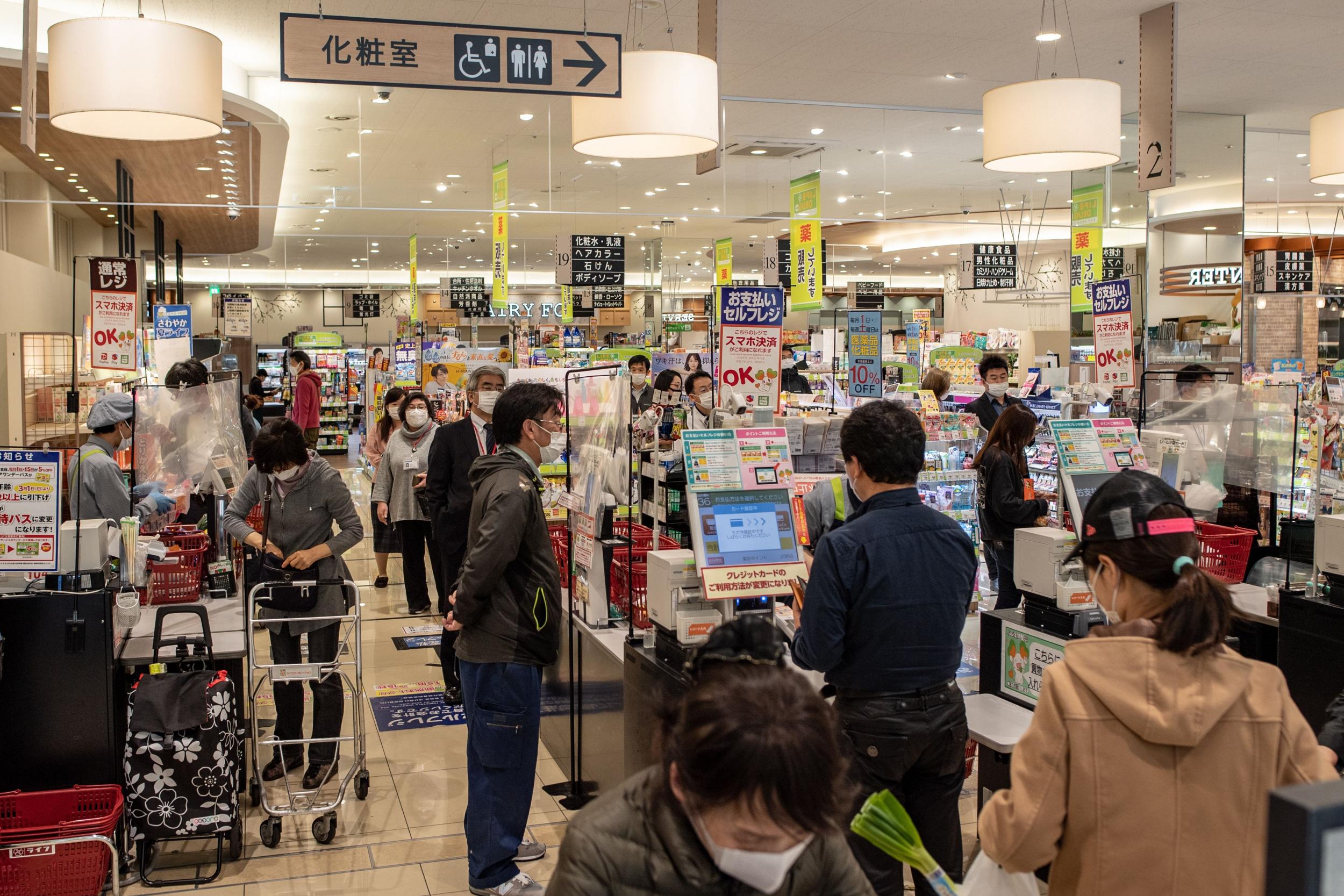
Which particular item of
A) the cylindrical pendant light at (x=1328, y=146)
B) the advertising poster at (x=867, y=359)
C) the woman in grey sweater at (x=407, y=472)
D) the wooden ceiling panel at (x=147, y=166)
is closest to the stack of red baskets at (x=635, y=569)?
the woman in grey sweater at (x=407, y=472)

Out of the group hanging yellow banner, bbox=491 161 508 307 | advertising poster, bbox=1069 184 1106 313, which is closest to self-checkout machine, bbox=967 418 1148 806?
A: advertising poster, bbox=1069 184 1106 313

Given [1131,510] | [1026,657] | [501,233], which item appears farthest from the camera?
[501,233]

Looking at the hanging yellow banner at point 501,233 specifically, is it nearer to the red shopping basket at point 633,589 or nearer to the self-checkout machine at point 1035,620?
the red shopping basket at point 633,589

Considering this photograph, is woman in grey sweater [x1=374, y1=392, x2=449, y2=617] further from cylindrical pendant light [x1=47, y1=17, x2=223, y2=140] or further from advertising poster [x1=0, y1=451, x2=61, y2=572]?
advertising poster [x1=0, y1=451, x2=61, y2=572]

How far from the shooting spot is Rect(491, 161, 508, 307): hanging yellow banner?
512 inches

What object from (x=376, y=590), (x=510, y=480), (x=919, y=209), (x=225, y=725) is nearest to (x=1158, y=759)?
(x=510, y=480)

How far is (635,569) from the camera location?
4359 mm

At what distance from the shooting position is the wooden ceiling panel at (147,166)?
31.8 feet

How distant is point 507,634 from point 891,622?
56.2 inches

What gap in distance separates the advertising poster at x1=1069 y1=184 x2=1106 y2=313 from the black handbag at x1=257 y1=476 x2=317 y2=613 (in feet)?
28.1

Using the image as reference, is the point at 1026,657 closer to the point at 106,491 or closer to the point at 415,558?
the point at 106,491

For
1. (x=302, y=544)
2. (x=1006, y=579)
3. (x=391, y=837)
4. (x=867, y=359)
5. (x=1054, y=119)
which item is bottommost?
(x=391, y=837)

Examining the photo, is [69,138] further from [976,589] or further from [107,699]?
[976,589]

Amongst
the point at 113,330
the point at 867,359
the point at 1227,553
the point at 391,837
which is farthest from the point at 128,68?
the point at 113,330
